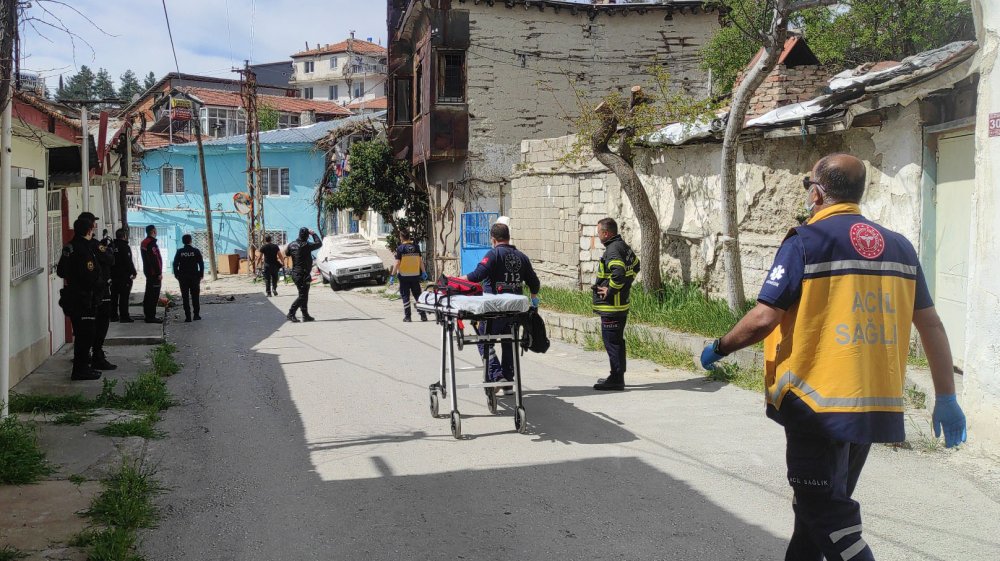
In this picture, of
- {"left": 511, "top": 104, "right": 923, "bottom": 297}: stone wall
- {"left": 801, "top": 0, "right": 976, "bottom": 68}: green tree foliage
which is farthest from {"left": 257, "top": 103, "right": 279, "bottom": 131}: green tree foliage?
{"left": 801, "top": 0, "right": 976, "bottom": 68}: green tree foliage

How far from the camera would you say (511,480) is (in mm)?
6328

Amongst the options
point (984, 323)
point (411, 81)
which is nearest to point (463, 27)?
point (411, 81)

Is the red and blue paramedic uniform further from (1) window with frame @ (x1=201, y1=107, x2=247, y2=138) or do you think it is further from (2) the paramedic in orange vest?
(1) window with frame @ (x1=201, y1=107, x2=247, y2=138)

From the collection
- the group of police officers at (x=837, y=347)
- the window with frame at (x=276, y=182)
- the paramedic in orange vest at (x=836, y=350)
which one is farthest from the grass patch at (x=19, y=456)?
the window with frame at (x=276, y=182)

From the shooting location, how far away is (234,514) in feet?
18.6

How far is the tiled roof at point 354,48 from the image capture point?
86844mm

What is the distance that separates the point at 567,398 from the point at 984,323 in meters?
4.07

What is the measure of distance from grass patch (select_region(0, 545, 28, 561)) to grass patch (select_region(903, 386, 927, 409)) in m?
6.96

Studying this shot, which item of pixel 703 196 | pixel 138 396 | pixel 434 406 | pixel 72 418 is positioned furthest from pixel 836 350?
pixel 703 196

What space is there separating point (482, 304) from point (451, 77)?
19.0m

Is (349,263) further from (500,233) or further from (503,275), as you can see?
(503,275)

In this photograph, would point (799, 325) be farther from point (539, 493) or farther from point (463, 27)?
point (463, 27)

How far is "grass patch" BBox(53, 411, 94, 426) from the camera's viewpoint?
8.05 m

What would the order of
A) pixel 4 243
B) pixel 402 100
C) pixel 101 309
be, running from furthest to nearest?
pixel 402 100, pixel 101 309, pixel 4 243
